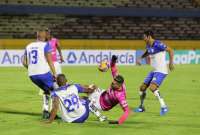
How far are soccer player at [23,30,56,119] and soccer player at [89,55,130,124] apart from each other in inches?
41.7

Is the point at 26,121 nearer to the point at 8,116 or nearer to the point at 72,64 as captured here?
the point at 8,116

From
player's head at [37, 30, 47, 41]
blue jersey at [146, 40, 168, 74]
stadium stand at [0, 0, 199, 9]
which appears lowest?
blue jersey at [146, 40, 168, 74]

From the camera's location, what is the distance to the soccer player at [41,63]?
42.6 feet

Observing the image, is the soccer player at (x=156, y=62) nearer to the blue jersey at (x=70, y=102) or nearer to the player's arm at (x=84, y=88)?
the player's arm at (x=84, y=88)

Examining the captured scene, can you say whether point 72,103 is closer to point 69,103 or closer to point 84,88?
point 69,103

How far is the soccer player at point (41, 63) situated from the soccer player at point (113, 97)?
1060 millimetres

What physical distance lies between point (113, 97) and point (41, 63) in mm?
1829

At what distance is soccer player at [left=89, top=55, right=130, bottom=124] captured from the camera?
12.4 metres

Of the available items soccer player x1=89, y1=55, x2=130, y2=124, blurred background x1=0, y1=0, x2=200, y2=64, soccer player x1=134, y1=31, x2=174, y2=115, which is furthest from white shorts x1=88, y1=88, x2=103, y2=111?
blurred background x1=0, y1=0, x2=200, y2=64

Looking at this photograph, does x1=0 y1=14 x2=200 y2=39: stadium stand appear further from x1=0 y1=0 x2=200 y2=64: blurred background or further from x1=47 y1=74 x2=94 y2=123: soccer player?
x1=47 y1=74 x2=94 y2=123: soccer player

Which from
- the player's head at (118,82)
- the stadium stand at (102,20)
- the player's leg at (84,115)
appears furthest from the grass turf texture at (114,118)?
the stadium stand at (102,20)

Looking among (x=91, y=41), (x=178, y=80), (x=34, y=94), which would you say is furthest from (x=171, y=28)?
(x=34, y=94)

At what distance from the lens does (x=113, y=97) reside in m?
13.1

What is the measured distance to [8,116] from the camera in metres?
13.7
